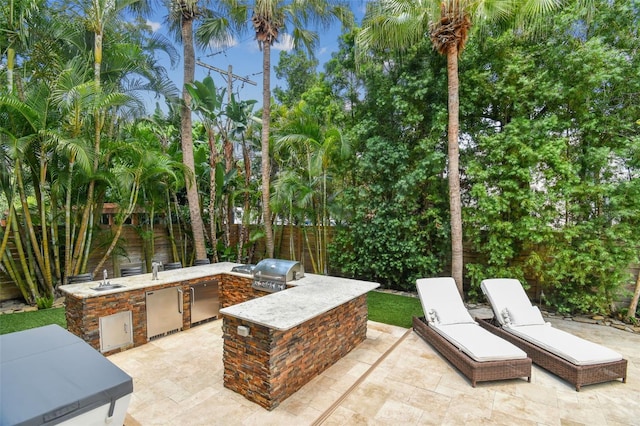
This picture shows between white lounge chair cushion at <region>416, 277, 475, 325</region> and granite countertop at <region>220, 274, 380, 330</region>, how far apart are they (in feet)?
3.30

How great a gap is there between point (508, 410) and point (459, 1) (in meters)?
6.69

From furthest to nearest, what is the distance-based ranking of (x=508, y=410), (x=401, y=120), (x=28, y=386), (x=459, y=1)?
(x=401, y=120) → (x=459, y=1) → (x=508, y=410) → (x=28, y=386)

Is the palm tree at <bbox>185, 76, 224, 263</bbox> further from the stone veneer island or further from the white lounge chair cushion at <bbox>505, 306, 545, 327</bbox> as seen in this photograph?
the white lounge chair cushion at <bbox>505, 306, 545, 327</bbox>

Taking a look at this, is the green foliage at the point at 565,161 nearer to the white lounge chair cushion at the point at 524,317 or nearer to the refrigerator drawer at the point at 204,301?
the white lounge chair cushion at the point at 524,317

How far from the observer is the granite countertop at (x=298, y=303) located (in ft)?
11.3

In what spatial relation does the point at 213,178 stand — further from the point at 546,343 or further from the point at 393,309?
the point at 546,343

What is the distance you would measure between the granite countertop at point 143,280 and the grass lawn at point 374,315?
1544 millimetres

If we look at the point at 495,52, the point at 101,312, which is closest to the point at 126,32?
the point at 101,312

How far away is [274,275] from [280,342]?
1940 mm

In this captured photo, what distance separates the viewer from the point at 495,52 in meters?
6.87

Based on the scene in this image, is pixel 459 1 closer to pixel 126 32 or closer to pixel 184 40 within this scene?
pixel 184 40

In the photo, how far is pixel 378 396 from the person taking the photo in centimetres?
375

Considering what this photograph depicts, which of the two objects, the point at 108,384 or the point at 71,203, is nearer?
the point at 108,384

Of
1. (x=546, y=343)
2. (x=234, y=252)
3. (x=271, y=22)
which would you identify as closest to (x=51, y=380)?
(x=546, y=343)
